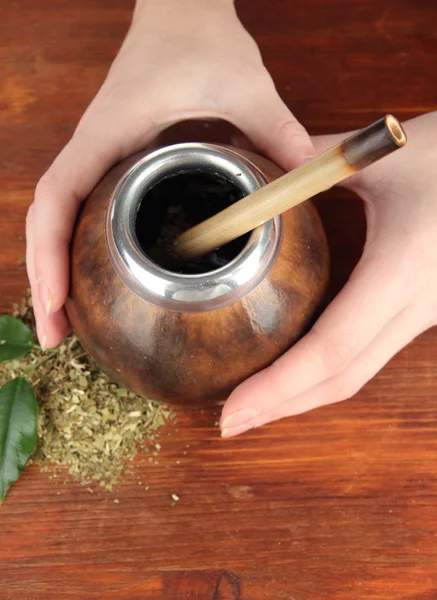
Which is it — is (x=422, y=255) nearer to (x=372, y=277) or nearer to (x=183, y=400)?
(x=372, y=277)

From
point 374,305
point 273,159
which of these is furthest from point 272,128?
point 374,305

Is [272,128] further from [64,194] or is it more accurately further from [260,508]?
[260,508]

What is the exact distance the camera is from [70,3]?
1.33 meters

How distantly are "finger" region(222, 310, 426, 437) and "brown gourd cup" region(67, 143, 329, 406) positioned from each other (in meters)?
0.17

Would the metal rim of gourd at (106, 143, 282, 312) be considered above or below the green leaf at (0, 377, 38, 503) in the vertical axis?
above

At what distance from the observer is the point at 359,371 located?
99 centimetres

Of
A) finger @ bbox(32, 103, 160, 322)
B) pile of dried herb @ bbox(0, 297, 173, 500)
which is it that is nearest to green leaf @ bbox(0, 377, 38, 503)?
pile of dried herb @ bbox(0, 297, 173, 500)

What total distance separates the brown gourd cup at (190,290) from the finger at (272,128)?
0.09 metres

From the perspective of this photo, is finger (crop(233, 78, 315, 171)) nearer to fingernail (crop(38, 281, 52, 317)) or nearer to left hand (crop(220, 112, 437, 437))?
left hand (crop(220, 112, 437, 437))

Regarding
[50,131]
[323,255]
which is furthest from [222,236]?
[50,131]

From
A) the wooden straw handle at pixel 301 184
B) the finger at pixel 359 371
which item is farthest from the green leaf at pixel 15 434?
the wooden straw handle at pixel 301 184

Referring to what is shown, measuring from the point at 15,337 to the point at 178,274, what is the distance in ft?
1.57

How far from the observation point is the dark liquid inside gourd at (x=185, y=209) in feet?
2.74

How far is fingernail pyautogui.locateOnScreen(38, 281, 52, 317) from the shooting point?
87 centimetres
